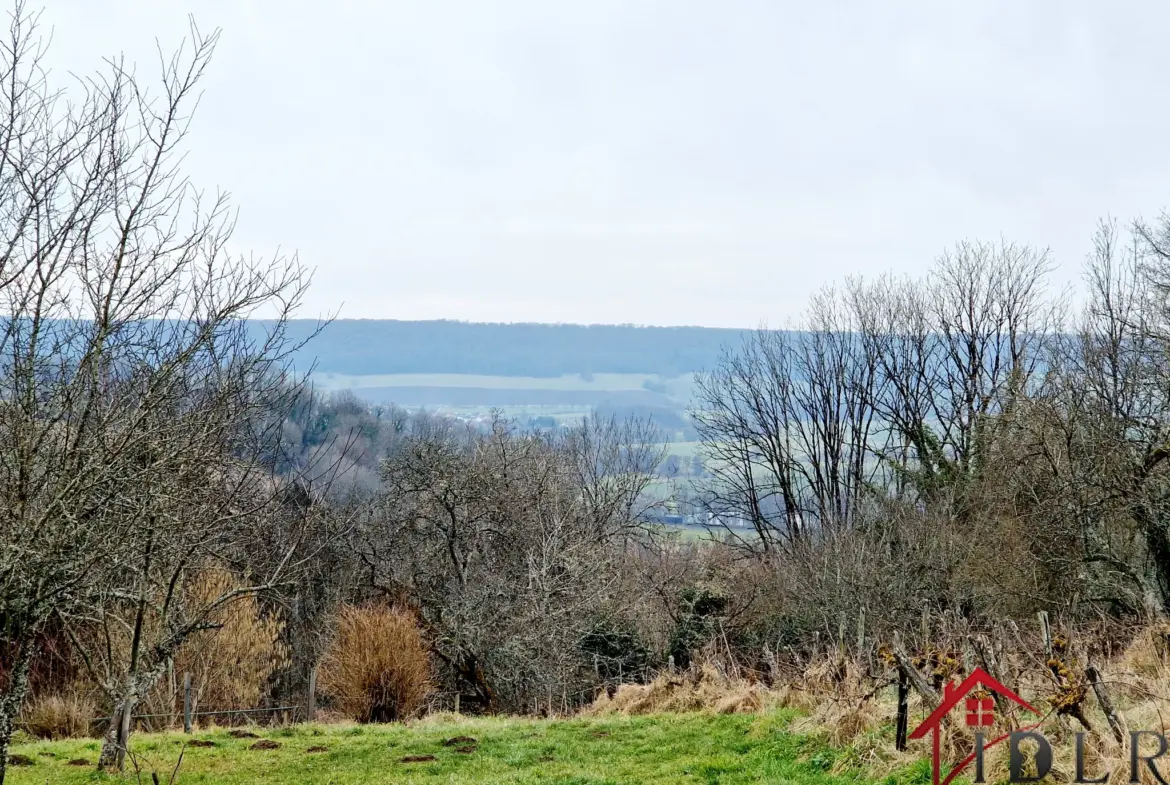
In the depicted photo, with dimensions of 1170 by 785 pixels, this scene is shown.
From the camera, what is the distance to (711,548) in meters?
34.4

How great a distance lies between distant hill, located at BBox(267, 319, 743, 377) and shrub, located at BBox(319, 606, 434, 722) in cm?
6459

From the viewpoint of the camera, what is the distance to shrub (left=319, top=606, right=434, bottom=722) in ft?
63.6

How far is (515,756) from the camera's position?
35.2 ft

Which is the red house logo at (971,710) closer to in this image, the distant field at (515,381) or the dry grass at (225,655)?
the dry grass at (225,655)

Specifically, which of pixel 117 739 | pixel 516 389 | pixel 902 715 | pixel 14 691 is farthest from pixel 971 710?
pixel 516 389

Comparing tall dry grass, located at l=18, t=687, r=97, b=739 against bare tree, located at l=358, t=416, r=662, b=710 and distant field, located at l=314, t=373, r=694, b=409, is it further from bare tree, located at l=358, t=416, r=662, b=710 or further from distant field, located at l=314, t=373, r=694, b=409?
distant field, located at l=314, t=373, r=694, b=409

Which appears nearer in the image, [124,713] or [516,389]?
[124,713]

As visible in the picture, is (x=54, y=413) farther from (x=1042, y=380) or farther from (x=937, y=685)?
(x=1042, y=380)

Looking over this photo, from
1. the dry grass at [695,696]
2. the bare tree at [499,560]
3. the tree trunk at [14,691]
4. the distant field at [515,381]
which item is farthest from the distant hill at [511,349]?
the tree trunk at [14,691]

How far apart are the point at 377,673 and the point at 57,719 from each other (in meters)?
6.18

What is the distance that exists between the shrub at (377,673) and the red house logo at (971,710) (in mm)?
13976

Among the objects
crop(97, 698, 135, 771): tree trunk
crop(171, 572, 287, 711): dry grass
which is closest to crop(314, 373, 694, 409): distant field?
crop(171, 572, 287, 711): dry grass

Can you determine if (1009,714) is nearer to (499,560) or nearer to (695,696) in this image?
(695,696)

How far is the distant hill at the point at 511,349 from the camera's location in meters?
86.7
